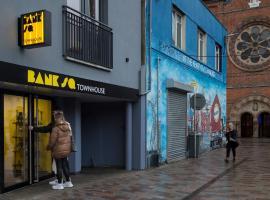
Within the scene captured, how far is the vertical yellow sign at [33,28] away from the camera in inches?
329

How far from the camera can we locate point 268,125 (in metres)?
43.3

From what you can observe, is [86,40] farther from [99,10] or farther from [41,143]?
[41,143]

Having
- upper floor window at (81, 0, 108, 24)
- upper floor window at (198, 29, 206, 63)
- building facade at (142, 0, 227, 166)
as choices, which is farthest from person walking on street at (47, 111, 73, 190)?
upper floor window at (198, 29, 206, 63)

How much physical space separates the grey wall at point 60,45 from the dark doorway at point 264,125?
3152 cm

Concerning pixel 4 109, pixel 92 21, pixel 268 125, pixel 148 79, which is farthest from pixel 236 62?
pixel 4 109

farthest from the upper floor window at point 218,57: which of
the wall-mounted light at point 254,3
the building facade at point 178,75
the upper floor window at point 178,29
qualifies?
the wall-mounted light at point 254,3

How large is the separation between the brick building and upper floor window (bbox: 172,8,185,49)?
24.7m

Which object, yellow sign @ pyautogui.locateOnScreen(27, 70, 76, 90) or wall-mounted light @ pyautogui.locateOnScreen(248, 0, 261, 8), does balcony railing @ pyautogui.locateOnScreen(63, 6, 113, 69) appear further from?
wall-mounted light @ pyautogui.locateOnScreen(248, 0, 261, 8)

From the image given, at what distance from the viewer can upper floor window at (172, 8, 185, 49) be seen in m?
17.4

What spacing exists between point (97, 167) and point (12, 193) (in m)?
5.35

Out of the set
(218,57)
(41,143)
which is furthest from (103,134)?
(218,57)

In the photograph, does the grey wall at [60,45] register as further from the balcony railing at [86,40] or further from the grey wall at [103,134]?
the grey wall at [103,134]

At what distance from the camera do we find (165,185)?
35.8ft

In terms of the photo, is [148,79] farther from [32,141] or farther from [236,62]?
[236,62]
